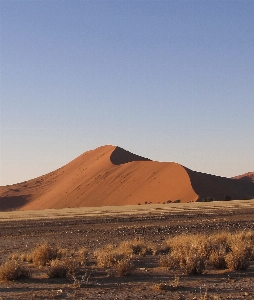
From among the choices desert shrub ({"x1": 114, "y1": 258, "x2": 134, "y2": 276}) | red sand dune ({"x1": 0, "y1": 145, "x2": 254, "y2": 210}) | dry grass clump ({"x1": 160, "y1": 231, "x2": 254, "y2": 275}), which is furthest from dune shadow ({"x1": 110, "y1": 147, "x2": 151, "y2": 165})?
desert shrub ({"x1": 114, "y1": 258, "x2": 134, "y2": 276})

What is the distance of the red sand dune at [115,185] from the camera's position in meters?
100

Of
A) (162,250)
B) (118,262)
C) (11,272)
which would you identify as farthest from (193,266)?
(162,250)

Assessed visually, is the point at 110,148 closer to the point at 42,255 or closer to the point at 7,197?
the point at 7,197

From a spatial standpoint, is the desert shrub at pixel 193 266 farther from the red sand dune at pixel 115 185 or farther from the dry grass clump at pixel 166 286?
the red sand dune at pixel 115 185

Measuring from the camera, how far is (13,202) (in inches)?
5300

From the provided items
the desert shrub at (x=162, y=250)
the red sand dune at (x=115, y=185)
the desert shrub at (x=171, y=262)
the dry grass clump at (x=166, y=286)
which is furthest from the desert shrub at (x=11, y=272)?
the red sand dune at (x=115, y=185)

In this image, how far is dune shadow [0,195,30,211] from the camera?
129113 millimetres

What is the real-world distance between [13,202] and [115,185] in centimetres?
3435

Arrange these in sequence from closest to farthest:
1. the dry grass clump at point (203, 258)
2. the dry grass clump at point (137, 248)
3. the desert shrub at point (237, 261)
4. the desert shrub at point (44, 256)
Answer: the dry grass clump at point (203, 258), the desert shrub at point (237, 261), the desert shrub at point (44, 256), the dry grass clump at point (137, 248)

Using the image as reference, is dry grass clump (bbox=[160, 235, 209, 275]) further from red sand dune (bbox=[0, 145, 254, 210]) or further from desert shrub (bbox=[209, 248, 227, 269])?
red sand dune (bbox=[0, 145, 254, 210])

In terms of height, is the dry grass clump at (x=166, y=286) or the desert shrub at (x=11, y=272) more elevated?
the desert shrub at (x=11, y=272)

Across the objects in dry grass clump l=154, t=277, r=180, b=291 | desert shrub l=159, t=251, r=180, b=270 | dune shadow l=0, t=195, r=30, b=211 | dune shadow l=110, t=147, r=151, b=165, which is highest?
dune shadow l=110, t=147, r=151, b=165

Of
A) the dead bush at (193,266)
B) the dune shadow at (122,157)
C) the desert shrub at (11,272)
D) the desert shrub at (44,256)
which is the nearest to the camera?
the desert shrub at (11,272)

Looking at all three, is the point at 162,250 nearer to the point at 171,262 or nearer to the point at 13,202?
the point at 171,262
